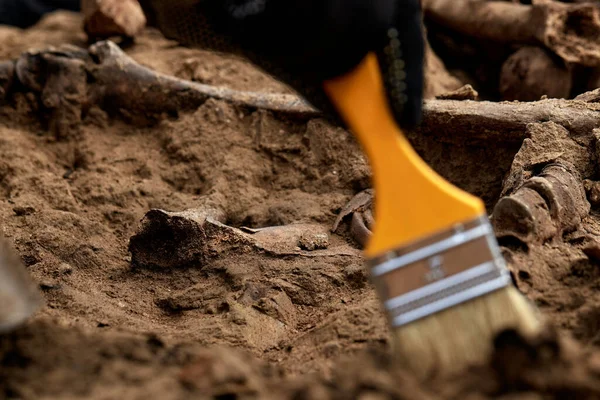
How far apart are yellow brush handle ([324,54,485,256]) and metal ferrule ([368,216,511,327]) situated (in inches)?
0.9

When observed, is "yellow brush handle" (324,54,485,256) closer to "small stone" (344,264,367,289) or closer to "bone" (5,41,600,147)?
"small stone" (344,264,367,289)

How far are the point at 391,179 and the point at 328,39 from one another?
0.92 feet

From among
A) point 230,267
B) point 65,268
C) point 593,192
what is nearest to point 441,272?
point 230,267

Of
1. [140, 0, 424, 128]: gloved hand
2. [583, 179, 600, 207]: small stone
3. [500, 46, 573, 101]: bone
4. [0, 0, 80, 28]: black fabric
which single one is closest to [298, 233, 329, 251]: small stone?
[583, 179, 600, 207]: small stone

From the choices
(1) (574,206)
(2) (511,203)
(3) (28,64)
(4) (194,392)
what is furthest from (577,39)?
(4) (194,392)

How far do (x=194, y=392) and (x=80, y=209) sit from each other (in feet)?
5.61

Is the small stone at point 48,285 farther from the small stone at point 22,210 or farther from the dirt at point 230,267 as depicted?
the small stone at point 22,210

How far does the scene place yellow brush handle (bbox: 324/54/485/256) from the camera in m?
1.40

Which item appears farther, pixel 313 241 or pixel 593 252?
A: pixel 313 241

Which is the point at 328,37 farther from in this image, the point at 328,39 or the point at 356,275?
the point at 356,275

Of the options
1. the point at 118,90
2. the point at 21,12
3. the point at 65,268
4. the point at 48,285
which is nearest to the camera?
the point at 48,285

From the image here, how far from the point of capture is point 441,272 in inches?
53.7

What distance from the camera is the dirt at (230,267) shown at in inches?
50.8

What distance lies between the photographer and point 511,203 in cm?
208
